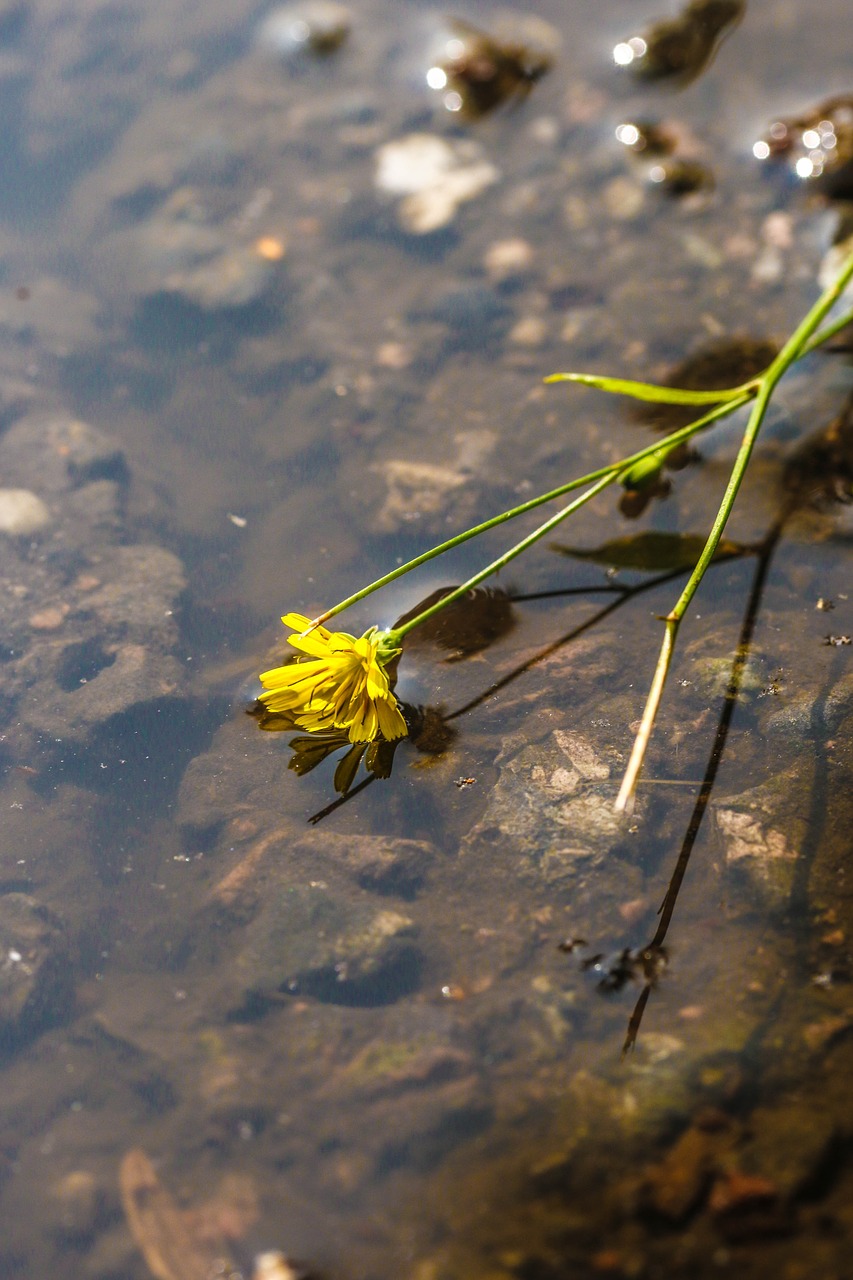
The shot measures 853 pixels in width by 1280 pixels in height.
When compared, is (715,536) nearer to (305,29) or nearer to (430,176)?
(430,176)

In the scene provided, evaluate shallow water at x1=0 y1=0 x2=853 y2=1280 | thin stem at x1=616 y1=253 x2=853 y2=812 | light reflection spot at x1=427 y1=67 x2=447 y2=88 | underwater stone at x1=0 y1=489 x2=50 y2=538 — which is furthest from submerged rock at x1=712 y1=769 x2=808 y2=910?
light reflection spot at x1=427 y1=67 x2=447 y2=88

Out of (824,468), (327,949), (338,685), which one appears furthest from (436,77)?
(327,949)

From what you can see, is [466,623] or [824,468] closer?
[466,623]

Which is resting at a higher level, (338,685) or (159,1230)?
(338,685)

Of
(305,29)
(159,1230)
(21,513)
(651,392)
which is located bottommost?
(159,1230)

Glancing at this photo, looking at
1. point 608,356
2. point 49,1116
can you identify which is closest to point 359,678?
point 49,1116
